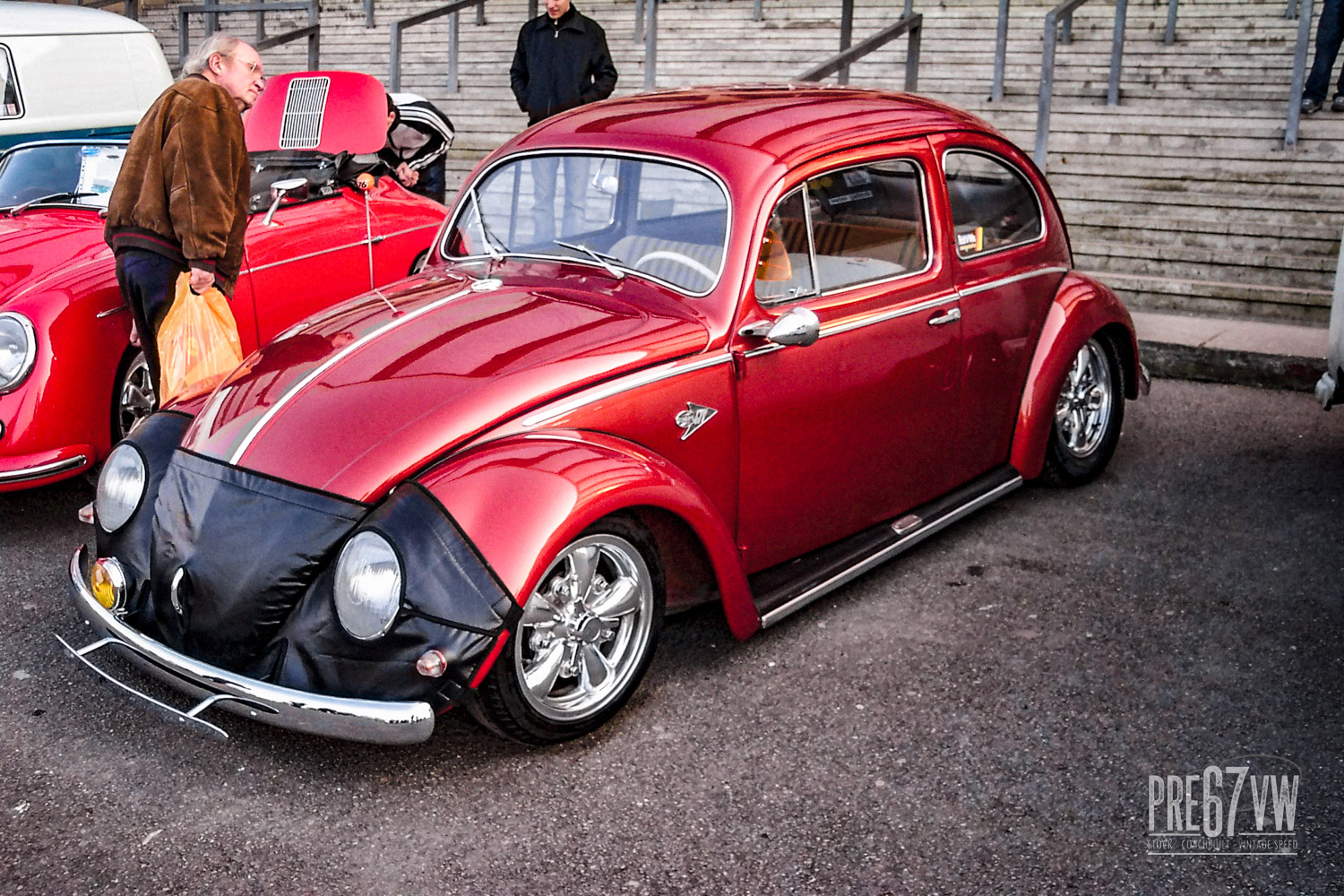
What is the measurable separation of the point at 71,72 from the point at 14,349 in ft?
18.5

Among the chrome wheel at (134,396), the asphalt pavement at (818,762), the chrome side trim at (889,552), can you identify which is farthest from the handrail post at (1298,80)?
the chrome wheel at (134,396)

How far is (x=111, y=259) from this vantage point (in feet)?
17.9

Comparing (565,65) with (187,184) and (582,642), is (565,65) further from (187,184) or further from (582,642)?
(582,642)

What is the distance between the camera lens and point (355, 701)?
3102mm

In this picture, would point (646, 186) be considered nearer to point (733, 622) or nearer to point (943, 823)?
point (733, 622)

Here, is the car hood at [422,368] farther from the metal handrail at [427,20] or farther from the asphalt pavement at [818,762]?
the metal handrail at [427,20]

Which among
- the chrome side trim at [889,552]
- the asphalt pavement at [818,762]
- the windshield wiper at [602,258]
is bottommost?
the asphalt pavement at [818,762]

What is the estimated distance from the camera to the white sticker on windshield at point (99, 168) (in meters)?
6.30

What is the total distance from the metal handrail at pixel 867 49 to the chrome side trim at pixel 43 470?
19.7 ft

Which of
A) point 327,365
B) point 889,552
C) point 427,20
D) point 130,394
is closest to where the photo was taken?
point 327,365

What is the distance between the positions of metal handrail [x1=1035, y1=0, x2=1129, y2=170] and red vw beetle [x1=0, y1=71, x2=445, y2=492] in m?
4.85

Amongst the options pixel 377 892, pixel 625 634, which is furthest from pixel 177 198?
pixel 377 892

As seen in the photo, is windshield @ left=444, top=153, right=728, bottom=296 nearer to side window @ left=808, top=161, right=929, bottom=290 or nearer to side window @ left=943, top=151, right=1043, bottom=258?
side window @ left=808, top=161, right=929, bottom=290

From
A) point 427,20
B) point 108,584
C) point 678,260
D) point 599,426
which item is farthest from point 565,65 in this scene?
point 108,584
